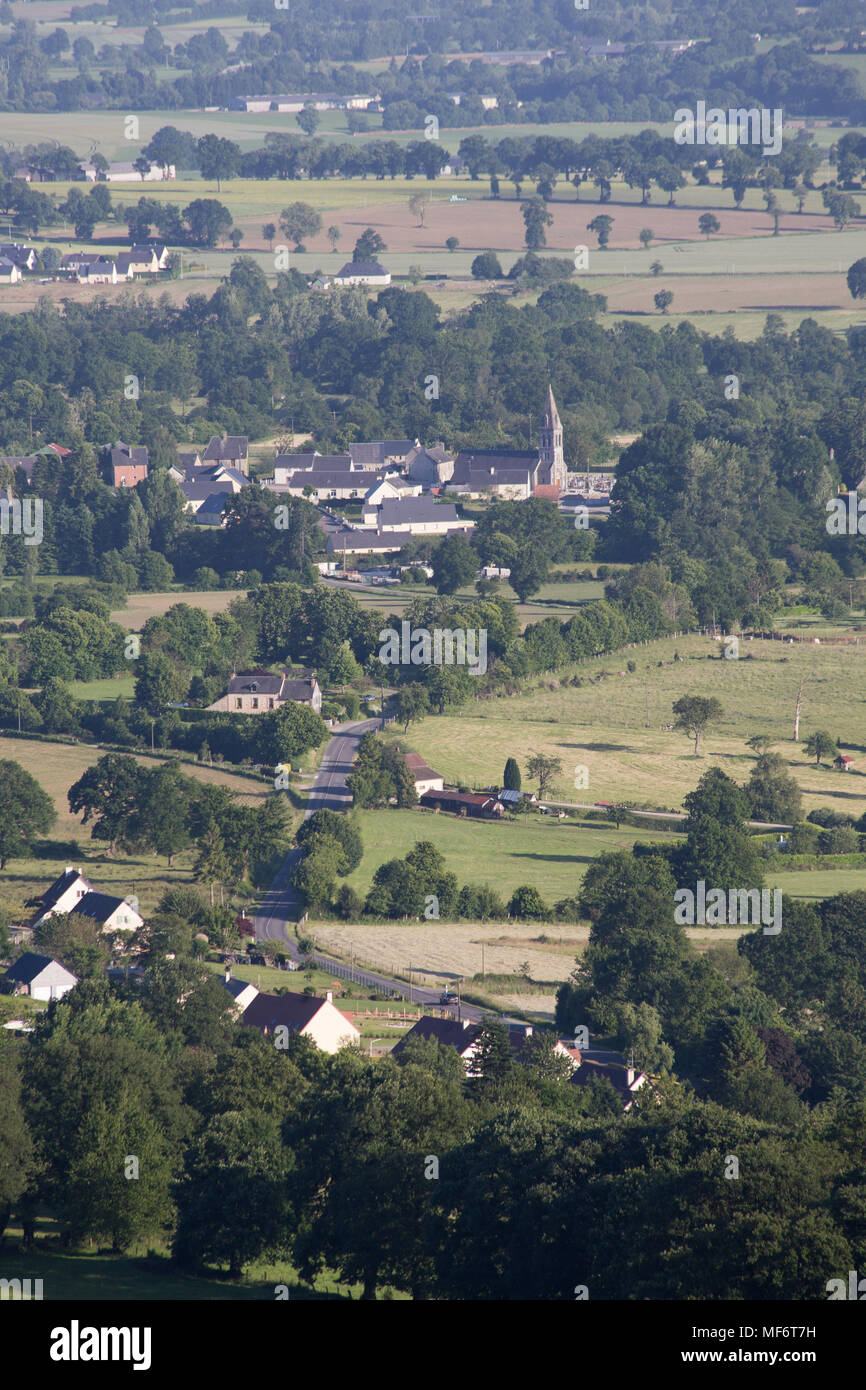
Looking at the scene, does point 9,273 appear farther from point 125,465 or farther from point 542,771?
point 542,771

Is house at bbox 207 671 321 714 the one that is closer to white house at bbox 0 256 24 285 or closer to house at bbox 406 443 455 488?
house at bbox 406 443 455 488

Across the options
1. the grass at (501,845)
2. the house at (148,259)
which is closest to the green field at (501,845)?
the grass at (501,845)

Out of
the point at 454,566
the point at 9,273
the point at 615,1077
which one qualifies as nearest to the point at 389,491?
the point at 454,566

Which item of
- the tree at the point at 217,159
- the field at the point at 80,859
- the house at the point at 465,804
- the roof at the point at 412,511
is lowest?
the house at the point at 465,804

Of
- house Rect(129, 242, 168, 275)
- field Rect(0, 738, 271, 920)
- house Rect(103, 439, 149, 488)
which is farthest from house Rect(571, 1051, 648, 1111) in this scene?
house Rect(129, 242, 168, 275)

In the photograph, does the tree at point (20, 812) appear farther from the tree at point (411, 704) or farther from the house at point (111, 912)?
the tree at point (411, 704)

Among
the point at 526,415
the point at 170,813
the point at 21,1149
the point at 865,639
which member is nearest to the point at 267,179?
the point at 526,415
